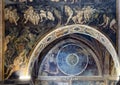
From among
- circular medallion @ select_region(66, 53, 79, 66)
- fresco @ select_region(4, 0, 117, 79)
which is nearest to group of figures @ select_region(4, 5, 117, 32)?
fresco @ select_region(4, 0, 117, 79)

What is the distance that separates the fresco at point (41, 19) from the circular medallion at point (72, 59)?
15.4 feet

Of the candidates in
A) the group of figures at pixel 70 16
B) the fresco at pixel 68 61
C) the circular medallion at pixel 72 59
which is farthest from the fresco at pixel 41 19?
the circular medallion at pixel 72 59

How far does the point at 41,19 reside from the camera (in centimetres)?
1548

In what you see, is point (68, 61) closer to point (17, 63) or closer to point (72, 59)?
point (72, 59)

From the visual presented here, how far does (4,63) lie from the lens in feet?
49.3

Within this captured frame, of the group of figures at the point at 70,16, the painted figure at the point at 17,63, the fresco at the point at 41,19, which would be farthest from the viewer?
the group of figures at the point at 70,16

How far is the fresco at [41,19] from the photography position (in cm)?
1524

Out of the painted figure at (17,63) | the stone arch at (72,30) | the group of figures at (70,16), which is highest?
the group of figures at (70,16)

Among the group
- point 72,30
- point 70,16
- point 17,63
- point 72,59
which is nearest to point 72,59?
point 72,59

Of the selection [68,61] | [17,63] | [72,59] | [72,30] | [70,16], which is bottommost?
[17,63]

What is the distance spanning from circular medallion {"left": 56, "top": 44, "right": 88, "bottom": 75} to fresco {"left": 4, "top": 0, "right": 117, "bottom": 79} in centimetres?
470

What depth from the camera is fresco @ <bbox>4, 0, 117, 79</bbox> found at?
600 inches

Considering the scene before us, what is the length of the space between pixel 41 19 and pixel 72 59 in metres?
5.13

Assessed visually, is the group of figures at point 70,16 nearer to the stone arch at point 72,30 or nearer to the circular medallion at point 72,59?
the stone arch at point 72,30
